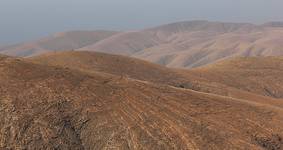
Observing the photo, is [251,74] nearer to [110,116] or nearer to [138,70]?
[138,70]

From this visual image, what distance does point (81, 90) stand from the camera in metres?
55.8

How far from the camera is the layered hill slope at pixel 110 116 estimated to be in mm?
49062

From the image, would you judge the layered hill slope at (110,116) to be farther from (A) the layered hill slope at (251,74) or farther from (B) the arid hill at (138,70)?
(A) the layered hill slope at (251,74)

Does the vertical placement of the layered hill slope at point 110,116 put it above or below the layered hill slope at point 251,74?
above

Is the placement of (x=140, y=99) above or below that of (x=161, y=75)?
above

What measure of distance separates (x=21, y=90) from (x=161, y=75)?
195 feet

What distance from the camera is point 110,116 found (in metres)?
52.1

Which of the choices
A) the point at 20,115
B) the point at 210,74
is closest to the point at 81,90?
the point at 20,115


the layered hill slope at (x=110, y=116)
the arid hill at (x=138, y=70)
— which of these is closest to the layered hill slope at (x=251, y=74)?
the arid hill at (x=138, y=70)

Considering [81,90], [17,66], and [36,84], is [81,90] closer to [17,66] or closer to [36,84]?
[36,84]

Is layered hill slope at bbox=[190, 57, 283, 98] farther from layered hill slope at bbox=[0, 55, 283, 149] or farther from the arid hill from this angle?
layered hill slope at bbox=[0, 55, 283, 149]

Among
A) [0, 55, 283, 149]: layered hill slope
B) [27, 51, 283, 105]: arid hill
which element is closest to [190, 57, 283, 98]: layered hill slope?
[27, 51, 283, 105]: arid hill

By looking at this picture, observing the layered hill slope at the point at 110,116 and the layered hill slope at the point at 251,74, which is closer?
the layered hill slope at the point at 110,116

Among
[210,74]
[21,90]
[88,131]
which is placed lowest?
[210,74]
